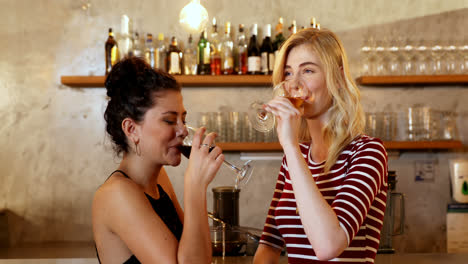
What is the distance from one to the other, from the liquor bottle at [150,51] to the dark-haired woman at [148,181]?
6.08ft

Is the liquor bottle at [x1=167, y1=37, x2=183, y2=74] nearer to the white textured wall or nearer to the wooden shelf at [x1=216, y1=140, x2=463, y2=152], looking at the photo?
the white textured wall

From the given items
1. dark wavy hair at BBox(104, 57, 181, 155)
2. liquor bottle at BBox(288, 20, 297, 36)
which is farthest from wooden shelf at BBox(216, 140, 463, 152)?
dark wavy hair at BBox(104, 57, 181, 155)

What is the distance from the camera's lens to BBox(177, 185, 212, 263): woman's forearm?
127cm

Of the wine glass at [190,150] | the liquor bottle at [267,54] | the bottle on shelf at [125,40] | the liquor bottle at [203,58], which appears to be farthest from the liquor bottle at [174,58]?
the wine glass at [190,150]

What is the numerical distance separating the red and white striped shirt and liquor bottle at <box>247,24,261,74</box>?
1841 mm

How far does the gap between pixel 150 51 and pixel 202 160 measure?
2.18 m

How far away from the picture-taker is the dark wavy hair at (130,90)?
4.77 feet

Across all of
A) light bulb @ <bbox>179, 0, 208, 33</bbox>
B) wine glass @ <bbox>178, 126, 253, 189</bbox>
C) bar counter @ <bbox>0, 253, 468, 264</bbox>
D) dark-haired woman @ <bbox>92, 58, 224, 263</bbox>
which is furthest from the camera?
light bulb @ <bbox>179, 0, 208, 33</bbox>

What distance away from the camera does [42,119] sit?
355 centimetres

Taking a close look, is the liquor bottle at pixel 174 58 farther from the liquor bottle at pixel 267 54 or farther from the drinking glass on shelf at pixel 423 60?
the drinking glass on shelf at pixel 423 60

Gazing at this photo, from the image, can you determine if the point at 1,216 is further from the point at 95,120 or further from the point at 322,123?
Result: the point at 322,123

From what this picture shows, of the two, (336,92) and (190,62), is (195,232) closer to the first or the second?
(336,92)

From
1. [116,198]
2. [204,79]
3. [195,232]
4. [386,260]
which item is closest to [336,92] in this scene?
[195,232]

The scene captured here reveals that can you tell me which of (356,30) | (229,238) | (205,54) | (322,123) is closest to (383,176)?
(322,123)
